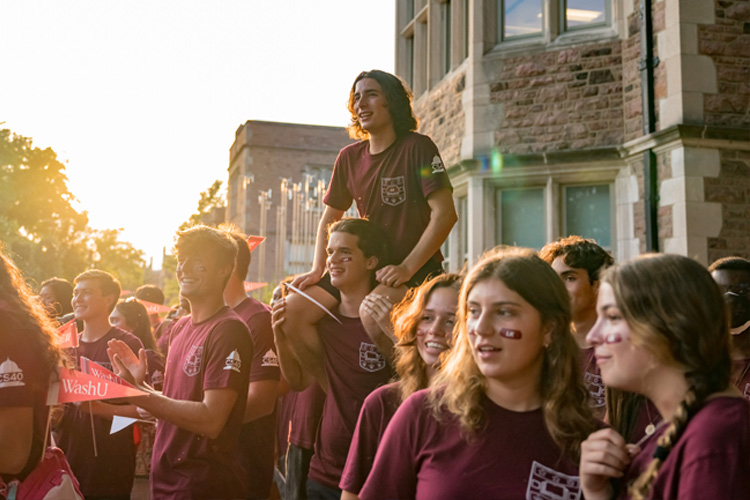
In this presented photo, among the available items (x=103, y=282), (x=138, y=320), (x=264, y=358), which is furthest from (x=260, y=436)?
(x=138, y=320)

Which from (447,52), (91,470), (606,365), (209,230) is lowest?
(91,470)

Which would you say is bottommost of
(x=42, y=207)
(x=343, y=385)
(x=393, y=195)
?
(x=343, y=385)

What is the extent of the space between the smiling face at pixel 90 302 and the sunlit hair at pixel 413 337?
3089 millimetres

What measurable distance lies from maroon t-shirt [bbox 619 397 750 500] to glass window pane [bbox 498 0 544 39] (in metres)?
8.79

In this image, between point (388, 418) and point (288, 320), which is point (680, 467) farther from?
point (288, 320)

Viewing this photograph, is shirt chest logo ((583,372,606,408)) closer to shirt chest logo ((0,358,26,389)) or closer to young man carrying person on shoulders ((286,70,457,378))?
young man carrying person on shoulders ((286,70,457,378))

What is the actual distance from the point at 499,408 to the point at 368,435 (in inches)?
25.3

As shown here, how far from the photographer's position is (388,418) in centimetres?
299

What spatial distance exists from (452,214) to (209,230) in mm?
1263

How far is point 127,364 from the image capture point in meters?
3.87

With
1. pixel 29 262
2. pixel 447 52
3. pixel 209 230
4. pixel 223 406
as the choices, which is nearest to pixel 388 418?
pixel 223 406

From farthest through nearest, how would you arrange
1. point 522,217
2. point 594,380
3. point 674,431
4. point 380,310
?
point 522,217
point 380,310
point 594,380
point 674,431

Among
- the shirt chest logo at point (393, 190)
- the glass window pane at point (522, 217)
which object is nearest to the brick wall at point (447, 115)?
the glass window pane at point (522, 217)

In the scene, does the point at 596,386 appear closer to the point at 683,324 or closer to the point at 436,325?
the point at 436,325
